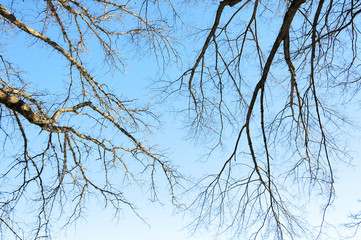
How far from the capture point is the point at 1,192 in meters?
4.88

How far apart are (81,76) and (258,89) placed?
3.00 meters

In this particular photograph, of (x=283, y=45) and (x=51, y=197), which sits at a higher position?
(x=283, y=45)

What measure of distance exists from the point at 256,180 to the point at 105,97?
2.66 m

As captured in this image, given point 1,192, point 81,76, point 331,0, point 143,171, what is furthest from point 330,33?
point 1,192

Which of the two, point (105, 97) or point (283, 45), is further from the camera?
point (105, 97)

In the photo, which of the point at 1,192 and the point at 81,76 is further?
the point at 81,76

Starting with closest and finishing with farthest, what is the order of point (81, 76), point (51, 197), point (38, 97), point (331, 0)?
point (331, 0) < point (38, 97) < point (51, 197) < point (81, 76)

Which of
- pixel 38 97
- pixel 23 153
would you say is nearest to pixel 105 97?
pixel 38 97

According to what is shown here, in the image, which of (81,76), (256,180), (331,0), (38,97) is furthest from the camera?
(81,76)

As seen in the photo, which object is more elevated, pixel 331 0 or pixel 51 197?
pixel 331 0

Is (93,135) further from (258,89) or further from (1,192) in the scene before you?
(258,89)

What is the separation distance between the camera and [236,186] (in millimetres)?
3980

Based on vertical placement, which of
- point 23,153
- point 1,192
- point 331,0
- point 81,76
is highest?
point 81,76

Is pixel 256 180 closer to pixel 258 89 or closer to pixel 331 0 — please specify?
pixel 258 89
